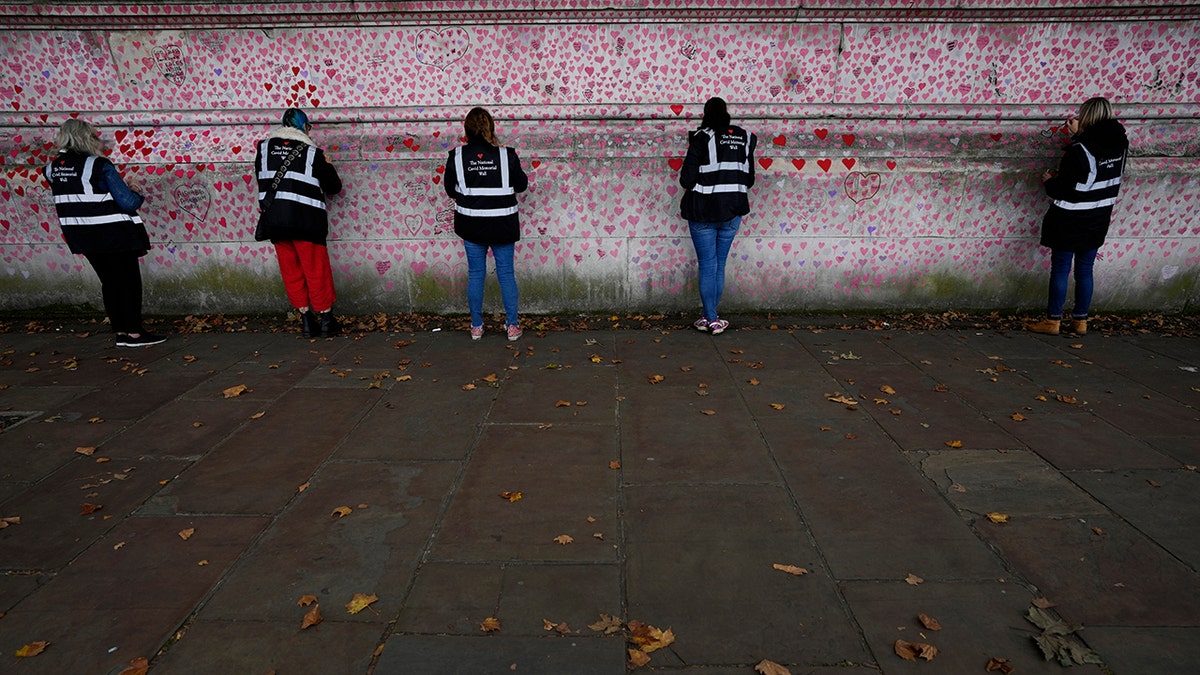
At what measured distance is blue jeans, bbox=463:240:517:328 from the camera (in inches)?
244

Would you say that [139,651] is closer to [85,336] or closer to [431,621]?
[431,621]

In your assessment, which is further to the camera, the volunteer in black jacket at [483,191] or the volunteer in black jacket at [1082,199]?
the volunteer in black jacket at [1082,199]

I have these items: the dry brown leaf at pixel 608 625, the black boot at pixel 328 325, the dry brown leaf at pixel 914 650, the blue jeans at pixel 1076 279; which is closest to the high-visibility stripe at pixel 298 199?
the black boot at pixel 328 325

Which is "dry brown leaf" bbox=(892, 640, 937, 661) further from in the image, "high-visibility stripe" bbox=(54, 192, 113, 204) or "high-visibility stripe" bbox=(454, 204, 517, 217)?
"high-visibility stripe" bbox=(54, 192, 113, 204)

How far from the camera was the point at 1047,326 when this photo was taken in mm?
6504

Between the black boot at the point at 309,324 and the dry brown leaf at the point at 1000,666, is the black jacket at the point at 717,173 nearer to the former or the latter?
the black boot at the point at 309,324

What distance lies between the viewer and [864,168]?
6.91 meters

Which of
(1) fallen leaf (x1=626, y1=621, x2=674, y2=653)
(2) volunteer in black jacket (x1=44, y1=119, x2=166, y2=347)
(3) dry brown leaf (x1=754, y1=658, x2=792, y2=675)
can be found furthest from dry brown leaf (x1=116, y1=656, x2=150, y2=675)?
(2) volunteer in black jacket (x1=44, y1=119, x2=166, y2=347)

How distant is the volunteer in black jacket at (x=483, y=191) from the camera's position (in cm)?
571

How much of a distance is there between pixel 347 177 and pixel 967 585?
22.4ft

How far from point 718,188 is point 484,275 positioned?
256cm

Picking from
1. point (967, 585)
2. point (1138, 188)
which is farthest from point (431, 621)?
point (1138, 188)

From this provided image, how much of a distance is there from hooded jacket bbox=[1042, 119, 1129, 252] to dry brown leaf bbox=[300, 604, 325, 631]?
7315 millimetres

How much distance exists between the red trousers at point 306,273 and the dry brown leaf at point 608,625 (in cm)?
513
